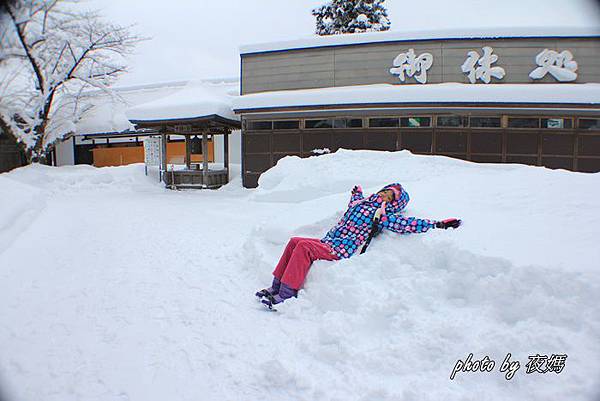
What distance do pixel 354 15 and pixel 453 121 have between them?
16.2 m

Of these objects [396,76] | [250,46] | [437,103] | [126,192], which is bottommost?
[126,192]

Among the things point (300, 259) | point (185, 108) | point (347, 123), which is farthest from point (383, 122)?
point (300, 259)

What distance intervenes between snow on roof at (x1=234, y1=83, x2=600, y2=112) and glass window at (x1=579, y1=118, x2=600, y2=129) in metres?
0.68

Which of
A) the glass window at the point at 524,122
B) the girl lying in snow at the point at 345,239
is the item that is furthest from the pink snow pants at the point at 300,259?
the glass window at the point at 524,122

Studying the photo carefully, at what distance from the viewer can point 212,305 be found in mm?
3654

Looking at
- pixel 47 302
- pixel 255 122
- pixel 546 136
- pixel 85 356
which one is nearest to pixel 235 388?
pixel 85 356

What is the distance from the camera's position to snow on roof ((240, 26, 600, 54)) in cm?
1120

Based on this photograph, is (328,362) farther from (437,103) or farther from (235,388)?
(437,103)

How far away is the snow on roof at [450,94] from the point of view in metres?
10.5

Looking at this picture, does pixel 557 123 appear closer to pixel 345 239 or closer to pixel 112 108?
pixel 345 239

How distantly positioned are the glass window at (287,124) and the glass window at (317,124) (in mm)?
329

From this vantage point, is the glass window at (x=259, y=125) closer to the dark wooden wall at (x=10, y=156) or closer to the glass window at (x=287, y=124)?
the glass window at (x=287, y=124)

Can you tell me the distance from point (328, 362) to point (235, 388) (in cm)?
67

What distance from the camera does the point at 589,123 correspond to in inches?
428
